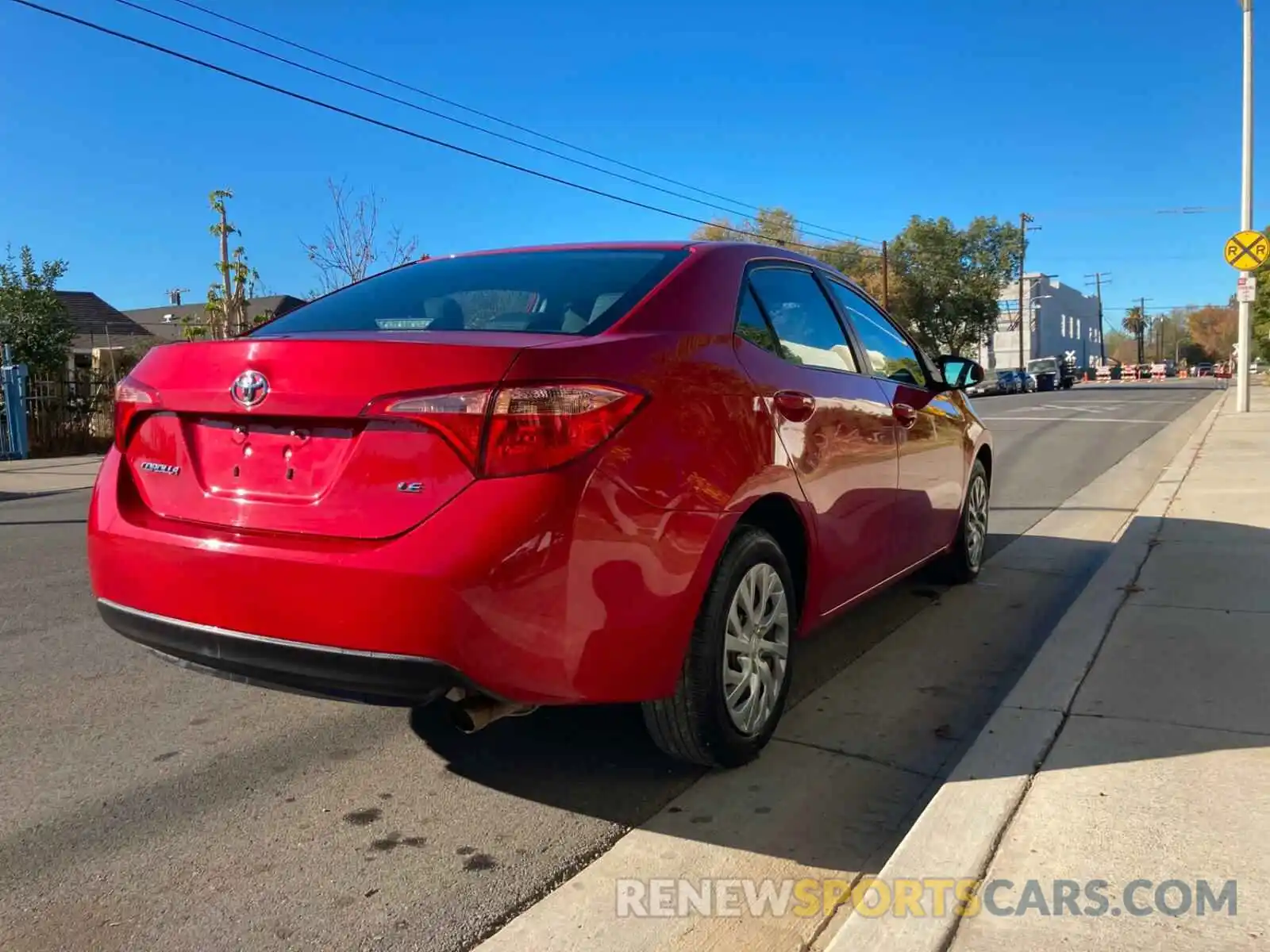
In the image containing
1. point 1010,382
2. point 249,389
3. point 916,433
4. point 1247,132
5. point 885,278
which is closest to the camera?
point 249,389

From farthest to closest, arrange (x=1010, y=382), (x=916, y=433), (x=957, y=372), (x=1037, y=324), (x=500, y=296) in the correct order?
(x=1037, y=324), (x=1010, y=382), (x=957, y=372), (x=916, y=433), (x=500, y=296)

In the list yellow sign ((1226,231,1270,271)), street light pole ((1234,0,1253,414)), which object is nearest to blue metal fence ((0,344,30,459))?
yellow sign ((1226,231,1270,271))

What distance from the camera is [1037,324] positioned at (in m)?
85.4

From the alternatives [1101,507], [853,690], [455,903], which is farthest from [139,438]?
[1101,507]

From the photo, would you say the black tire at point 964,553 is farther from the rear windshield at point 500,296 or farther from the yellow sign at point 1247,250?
the yellow sign at point 1247,250

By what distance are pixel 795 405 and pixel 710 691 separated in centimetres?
103

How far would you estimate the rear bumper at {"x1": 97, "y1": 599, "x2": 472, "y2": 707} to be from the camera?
244cm

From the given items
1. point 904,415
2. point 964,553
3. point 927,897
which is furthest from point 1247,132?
point 927,897

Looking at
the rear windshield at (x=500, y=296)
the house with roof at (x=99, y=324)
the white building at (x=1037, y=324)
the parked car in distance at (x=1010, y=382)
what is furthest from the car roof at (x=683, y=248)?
the white building at (x=1037, y=324)

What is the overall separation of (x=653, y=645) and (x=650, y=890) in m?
0.63

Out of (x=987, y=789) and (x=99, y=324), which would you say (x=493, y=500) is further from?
(x=99, y=324)

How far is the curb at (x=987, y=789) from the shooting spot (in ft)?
7.41

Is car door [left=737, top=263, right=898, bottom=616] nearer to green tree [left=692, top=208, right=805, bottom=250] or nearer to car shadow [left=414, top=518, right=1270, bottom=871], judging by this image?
car shadow [left=414, top=518, right=1270, bottom=871]

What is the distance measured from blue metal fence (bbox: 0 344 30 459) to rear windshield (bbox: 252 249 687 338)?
14605 millimetres
